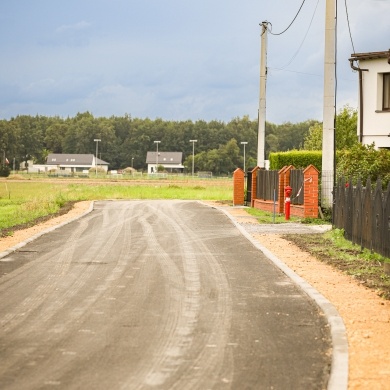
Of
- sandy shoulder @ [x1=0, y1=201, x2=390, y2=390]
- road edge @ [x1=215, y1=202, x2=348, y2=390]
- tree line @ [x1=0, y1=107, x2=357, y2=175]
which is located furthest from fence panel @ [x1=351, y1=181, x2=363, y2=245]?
tree line @ [x1=0, y1=107, x2=357, y2=175]

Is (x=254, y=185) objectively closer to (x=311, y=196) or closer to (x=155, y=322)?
(x=311, y=196)

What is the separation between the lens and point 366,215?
17328 mm

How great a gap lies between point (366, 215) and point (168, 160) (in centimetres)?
16840

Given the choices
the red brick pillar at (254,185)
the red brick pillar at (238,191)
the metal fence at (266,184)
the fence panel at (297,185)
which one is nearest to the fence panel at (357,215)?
the fence panel at (297,185)

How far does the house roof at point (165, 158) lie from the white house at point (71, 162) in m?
10.3

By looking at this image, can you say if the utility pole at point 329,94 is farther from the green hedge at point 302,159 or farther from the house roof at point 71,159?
the house roof at point 71,159

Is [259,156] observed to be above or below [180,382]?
above

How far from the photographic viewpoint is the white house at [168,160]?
182 metres

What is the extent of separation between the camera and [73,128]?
196 meters

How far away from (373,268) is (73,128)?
184398 mm

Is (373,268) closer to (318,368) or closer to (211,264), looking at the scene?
(211,264)

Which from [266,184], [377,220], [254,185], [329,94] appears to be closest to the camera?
[377,220]

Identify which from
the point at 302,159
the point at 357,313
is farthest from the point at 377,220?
the point at 302,159

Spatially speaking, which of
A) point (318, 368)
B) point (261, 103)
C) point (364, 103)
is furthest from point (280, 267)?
point (261, 103)
